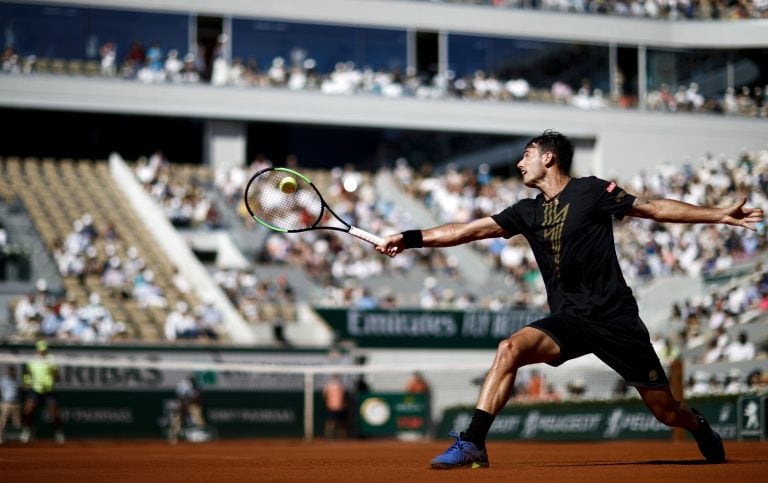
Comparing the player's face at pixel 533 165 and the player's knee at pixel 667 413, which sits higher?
the player's face at pixel 533 165

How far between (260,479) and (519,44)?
119ft

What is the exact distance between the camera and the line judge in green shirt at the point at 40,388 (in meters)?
23.6

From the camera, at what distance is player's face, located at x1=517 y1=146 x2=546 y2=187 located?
9.57 metres

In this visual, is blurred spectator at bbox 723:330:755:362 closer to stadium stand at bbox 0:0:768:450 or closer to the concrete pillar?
stadium stand at bbox 0:0:768:450

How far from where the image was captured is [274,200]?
11.3 meters

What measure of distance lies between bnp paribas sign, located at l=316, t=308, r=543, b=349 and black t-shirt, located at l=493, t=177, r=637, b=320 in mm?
19784

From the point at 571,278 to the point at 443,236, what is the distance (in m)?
1.06

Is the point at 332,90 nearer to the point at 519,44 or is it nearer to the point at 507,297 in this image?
the point at 519,44

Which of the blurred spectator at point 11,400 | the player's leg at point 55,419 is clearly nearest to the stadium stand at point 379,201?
the blurred spectator at point 11,400

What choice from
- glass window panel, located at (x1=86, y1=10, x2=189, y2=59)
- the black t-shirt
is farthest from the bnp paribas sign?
the black t-shirt

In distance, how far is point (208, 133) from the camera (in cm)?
4050

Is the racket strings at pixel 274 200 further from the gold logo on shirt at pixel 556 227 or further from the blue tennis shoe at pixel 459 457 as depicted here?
the blue tennis shoe at pixel 459 457

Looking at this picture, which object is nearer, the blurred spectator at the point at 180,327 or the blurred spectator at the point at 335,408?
the blurred spectator at the point at 335,408

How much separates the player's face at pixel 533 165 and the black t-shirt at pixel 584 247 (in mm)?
248
